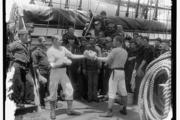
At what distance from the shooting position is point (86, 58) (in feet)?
11.3

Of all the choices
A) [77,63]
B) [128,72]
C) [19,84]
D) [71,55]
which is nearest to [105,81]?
[128,72]


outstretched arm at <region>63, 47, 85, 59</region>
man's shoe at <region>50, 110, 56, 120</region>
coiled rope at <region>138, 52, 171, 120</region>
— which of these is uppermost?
outstretched arm at <region>63, 47, 85, 59</region>

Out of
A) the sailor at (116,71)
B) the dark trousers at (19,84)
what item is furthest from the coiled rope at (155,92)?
the dark trousers at (19,84)

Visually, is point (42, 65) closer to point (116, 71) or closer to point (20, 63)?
point (20, 63)

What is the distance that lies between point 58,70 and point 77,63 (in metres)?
0.23

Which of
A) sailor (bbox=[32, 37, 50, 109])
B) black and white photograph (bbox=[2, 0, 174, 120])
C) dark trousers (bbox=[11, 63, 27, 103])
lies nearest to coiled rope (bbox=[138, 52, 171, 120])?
black and white photograph (bbox=[2, 0, 174, 120])

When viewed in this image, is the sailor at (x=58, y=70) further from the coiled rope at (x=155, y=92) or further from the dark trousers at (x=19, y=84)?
the coiled rope at (x=155, y=92)

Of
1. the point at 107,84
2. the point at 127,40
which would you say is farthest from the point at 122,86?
the point at 127,40

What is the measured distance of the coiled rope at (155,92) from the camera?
369 centimetres

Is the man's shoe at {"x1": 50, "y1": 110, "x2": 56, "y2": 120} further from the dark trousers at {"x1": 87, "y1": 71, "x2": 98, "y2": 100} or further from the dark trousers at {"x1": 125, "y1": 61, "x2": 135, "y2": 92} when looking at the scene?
the dark trousers at {"x1": 125, "y1": 61, "x2": 135, "y2": 92}

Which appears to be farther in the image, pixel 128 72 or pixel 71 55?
pixel 128 72

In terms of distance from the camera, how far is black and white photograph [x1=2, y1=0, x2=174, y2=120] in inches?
131

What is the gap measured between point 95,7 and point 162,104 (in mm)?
1477

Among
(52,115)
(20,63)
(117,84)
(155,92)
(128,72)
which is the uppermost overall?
(20,63)
